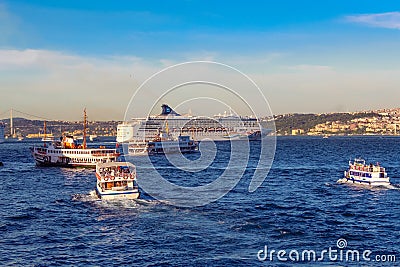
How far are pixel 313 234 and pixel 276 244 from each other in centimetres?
382

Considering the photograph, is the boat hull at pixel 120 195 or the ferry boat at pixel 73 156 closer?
the boat hull at pixel 120 195

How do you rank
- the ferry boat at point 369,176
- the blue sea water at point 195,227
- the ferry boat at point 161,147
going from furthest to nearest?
the ferry boat at point 161,147 → the ferry boat at point 369,176 → the blue sea water at point 195,227

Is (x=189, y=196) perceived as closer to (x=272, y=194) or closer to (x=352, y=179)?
(x=272, y=194)

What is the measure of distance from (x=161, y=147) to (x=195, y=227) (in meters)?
101

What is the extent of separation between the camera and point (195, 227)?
114 ft

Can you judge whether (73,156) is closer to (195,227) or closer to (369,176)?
(369,176)

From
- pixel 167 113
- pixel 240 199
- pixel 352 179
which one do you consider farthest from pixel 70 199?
pixel 167 113

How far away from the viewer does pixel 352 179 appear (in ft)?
202

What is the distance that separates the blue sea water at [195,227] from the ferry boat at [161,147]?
73.7m

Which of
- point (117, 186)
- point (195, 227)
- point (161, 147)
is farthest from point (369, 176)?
point (161, 147)

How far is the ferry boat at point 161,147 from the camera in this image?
129 metres

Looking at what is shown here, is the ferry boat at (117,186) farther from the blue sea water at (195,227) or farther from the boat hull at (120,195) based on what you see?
the blue sea water at (195,227)

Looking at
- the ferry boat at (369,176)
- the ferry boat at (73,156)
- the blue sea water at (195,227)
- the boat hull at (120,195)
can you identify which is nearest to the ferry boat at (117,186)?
the boat hull at (120,195)

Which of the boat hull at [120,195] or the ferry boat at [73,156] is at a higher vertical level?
the ferry boat at [73,156]
